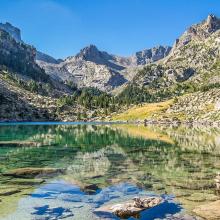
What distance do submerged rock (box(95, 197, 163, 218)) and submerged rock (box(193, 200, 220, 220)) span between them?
3.73m

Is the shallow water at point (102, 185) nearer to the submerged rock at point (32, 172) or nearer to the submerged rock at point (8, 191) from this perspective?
the submerged rock at point (8, 191)

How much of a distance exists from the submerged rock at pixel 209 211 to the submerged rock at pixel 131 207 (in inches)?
147

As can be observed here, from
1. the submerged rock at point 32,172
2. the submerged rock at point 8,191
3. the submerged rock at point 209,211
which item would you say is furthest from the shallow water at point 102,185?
the submerged rock at point 32,172

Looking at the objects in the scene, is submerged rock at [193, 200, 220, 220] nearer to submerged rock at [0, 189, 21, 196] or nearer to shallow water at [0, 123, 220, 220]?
shallow water at [0, 123, 220, 220]

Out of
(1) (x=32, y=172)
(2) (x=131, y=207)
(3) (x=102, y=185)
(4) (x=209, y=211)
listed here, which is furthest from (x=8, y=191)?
(4) (x=209, y=211)

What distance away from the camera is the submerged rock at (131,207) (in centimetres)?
Result: 2929

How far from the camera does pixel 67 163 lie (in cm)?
6034

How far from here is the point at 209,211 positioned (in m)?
29.2

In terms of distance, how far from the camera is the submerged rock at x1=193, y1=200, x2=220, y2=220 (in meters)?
28.1

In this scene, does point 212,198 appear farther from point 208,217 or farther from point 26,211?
point 26,211

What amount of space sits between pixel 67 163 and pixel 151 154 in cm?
1981

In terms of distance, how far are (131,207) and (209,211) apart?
5991 mm

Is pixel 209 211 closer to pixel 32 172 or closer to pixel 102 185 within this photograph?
pixel 102 185

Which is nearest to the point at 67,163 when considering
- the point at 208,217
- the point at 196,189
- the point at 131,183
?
the point at 131,183
